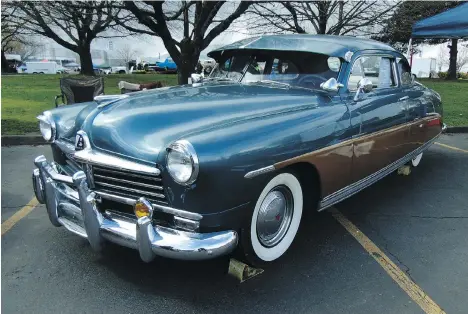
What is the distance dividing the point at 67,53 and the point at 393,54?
76104 millimetres

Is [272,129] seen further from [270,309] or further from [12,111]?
→ [12,111]

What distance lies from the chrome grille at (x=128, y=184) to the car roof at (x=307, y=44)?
2024 mm

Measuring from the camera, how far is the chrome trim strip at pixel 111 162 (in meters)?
2.46

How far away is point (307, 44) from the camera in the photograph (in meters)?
3.87

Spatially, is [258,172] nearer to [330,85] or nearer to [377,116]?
[330,85]

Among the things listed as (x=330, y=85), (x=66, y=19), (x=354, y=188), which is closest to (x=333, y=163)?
(x=354, y=188)

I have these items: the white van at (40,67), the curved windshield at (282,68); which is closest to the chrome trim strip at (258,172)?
the curved windshield at (282,68)

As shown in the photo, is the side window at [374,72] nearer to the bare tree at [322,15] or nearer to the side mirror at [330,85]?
the side mirror at [330,85]

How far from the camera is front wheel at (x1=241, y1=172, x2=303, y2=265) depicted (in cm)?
271

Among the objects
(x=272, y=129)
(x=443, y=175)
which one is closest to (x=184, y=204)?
(x=272, y=129)

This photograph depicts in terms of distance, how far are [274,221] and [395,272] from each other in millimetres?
964

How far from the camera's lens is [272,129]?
9.10 ft

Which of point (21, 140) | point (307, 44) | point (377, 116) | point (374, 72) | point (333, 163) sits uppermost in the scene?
point (307, 44)

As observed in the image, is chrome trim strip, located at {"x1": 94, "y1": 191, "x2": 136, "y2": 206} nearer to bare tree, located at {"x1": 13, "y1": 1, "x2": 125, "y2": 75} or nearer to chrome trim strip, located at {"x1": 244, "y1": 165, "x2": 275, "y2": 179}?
chrome trim strip, located at {"x1": 244, "y1": 165, "x2": 275, "y2": 179}
